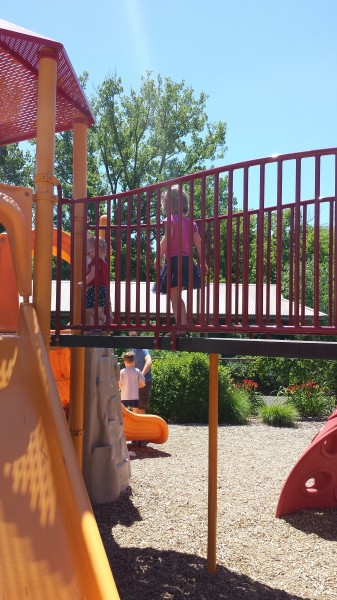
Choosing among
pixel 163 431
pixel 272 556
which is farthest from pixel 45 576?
pixel 163 431

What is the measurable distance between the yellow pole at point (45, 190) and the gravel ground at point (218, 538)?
206 centimetres

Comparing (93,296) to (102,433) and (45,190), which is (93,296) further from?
(102,433)

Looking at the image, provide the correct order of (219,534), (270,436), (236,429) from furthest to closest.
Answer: (236,429), (270,436), (219,534)

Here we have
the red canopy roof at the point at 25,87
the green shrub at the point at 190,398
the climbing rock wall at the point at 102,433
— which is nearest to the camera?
the red canopy roof at the point at 25,87

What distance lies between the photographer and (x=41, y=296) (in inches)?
166

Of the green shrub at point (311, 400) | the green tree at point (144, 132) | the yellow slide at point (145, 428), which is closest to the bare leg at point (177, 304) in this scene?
the yellow slide at point (145, 428)

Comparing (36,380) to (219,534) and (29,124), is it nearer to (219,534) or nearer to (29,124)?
(219,534)

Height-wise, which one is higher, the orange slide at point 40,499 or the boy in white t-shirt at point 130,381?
the orange slide at point 40,499

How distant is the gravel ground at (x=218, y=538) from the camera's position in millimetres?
4508

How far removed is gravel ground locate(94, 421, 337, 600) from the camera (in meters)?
4.51

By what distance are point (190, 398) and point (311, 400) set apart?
302cm

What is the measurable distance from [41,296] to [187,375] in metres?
10.5

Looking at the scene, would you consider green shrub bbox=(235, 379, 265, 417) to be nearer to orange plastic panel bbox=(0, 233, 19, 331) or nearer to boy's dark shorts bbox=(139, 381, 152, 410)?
boy's dark shorts bbox=(139, 381, 152, 410)

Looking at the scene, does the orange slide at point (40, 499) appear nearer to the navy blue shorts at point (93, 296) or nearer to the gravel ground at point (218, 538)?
the navy blue shorts at point (93, 296)
